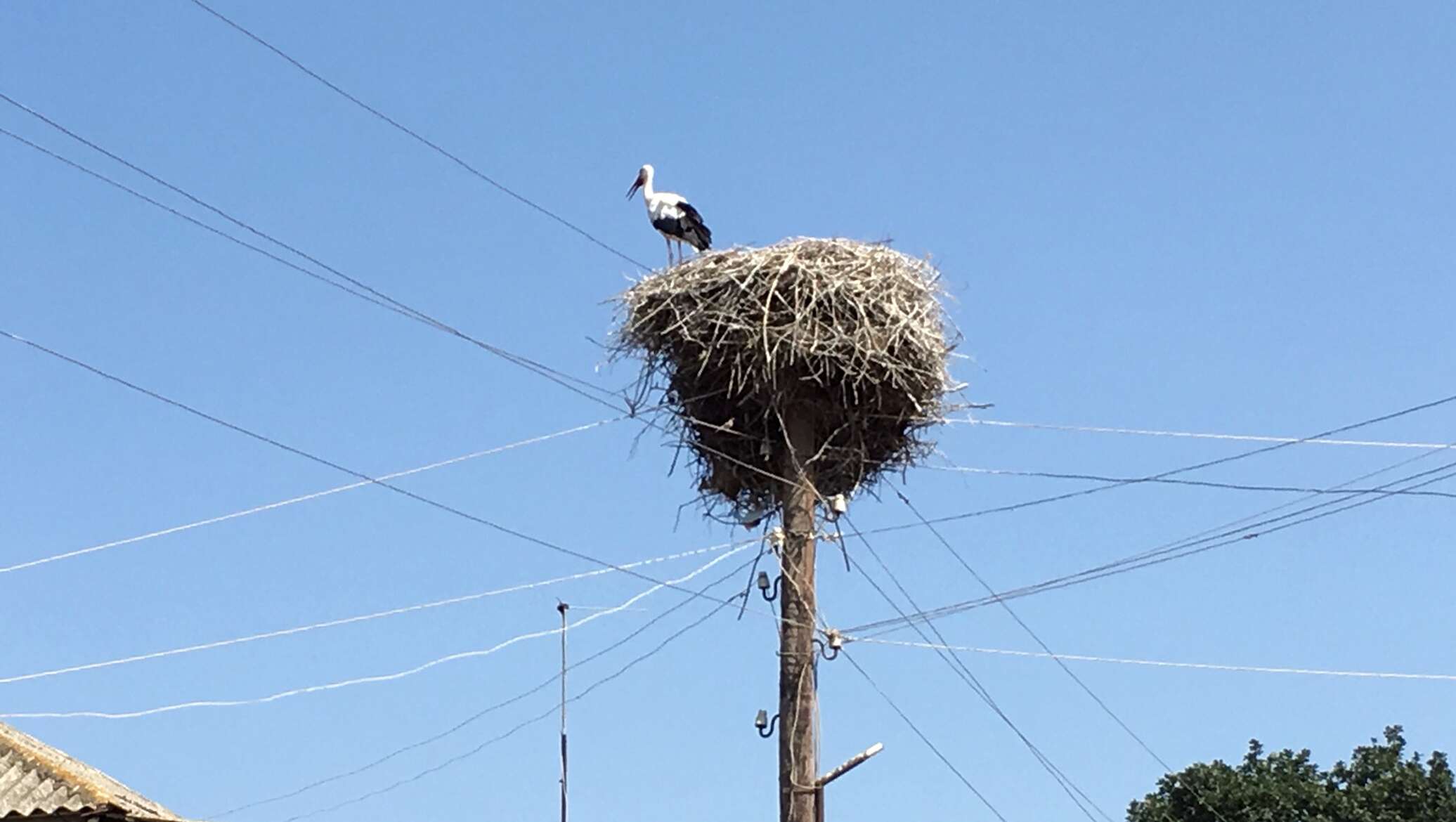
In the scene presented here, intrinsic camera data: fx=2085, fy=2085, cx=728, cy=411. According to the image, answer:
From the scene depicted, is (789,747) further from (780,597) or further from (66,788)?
(66,788)

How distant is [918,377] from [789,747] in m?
2.60

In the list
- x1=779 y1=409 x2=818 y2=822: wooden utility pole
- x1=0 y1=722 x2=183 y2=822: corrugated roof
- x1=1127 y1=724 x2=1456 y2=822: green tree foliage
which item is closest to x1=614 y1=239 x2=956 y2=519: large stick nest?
x1=779 y1=409 x2=818 y2=822: wooden utility pole

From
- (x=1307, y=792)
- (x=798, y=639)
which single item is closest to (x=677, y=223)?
(x=798, y=639)

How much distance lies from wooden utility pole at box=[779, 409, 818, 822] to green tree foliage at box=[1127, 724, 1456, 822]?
64.3 feet

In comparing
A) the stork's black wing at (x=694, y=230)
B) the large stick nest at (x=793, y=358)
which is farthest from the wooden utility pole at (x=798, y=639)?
the stork's black wing at (x=694, y=230)

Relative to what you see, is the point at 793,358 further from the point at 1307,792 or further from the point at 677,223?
the point at 1307,792

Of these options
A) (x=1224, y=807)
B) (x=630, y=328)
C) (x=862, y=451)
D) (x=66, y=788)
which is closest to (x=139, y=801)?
(x=66, y=788)

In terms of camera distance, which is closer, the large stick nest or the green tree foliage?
the large stick nest

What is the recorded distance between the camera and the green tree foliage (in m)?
29.2

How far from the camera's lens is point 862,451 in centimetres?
1251

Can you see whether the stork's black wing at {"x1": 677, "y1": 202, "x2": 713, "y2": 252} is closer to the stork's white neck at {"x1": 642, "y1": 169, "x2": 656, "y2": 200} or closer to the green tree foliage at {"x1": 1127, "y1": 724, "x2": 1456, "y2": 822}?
the stork's white neck at {"x1": 642, "y1": 169, "x2": 656, "y2": 200}

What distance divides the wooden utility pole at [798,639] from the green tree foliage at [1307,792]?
19613mm

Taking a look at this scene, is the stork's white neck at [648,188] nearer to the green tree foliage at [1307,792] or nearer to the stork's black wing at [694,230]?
the stork's black wing at [694,230]

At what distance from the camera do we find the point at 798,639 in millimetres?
11383
